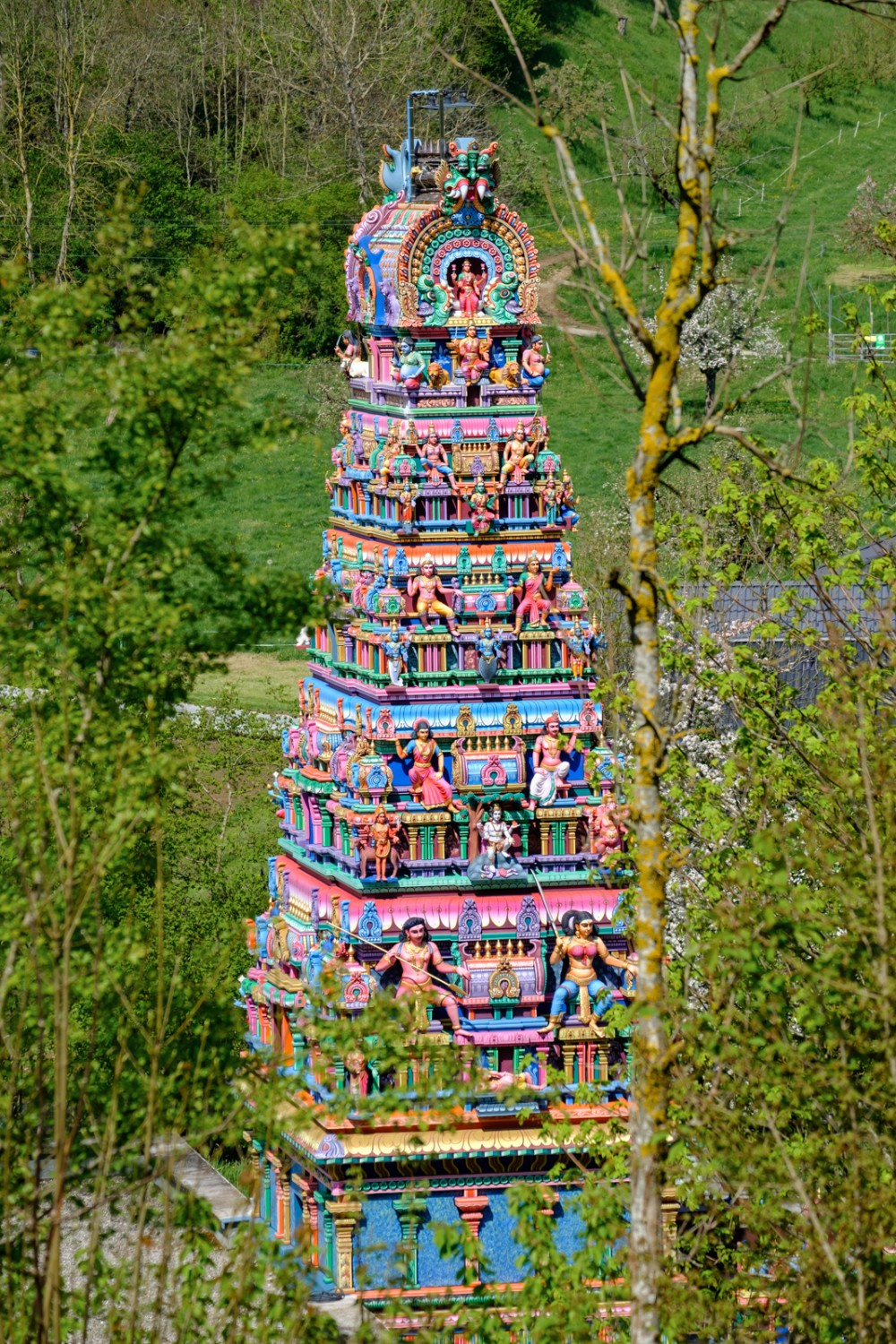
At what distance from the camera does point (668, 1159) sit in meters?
19.7

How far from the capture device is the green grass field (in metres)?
71.0

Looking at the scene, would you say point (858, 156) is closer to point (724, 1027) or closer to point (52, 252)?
point (52, 252)

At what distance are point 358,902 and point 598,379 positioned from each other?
56064 mm

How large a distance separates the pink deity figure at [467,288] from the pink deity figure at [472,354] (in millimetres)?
265

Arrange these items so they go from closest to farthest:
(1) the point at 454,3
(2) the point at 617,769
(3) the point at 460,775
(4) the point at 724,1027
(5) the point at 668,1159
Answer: (4) the point at 724,1027
(5) the point at 668,1159
(2) the point at 617,769
(3) the point at 460,775
(1) the point at 454,3

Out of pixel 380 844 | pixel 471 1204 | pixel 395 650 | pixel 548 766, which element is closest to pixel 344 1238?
pixel 471 1204

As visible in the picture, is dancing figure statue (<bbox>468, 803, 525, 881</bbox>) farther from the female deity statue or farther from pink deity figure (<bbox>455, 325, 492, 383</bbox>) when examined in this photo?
pink deity figure (<bbox>455, 325, 492, 383</bbox>)

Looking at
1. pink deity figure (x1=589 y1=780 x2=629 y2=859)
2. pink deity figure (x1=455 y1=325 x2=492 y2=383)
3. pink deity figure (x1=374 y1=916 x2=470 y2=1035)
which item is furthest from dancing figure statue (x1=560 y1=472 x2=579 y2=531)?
pink deity figure (x1=374 y1=916 x2=470 y2=1035)

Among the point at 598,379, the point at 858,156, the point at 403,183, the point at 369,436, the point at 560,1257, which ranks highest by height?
the point at 858,156

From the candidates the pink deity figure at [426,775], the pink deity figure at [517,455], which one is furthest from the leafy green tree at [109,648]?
the pink deity figure at [517,455]

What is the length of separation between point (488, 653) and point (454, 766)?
1375mm

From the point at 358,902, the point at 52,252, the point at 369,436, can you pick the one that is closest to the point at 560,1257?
the point at 358,902

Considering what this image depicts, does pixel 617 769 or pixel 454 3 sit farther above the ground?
pixel 454 3

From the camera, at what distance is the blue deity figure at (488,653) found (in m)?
28.9
